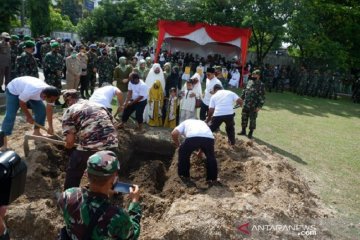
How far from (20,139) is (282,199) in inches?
182

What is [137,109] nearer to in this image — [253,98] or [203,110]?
[203,110]

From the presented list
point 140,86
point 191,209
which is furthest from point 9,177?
point 140,86

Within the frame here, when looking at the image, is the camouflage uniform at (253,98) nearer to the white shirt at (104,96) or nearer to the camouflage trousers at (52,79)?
the white shirt at (104,96)

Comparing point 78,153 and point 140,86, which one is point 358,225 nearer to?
point 78,153

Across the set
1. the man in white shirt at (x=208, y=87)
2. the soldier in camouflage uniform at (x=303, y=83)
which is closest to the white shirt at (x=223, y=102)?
the man in white shirt at (x=208, y=87)

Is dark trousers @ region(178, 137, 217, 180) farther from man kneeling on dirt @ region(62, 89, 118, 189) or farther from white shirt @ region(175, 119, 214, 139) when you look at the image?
man kneeling on dirt @ region(62, 89, 118, 189)

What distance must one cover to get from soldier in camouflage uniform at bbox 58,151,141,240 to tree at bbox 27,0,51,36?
2714 cm

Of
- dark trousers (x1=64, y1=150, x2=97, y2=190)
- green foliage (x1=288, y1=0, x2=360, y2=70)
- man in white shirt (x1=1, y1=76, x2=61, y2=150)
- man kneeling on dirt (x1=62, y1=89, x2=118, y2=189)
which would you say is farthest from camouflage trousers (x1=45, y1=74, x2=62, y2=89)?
green foliage (x1=288, y1=0, x2=360, y2=70)

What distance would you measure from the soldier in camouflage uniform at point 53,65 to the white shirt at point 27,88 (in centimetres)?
310

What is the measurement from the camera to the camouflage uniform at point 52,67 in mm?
9148

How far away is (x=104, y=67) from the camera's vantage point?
11336 mm

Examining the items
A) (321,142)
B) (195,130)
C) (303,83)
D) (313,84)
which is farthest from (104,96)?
(313,84)

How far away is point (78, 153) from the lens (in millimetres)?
4355

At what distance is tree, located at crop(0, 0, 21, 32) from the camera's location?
839 inches
